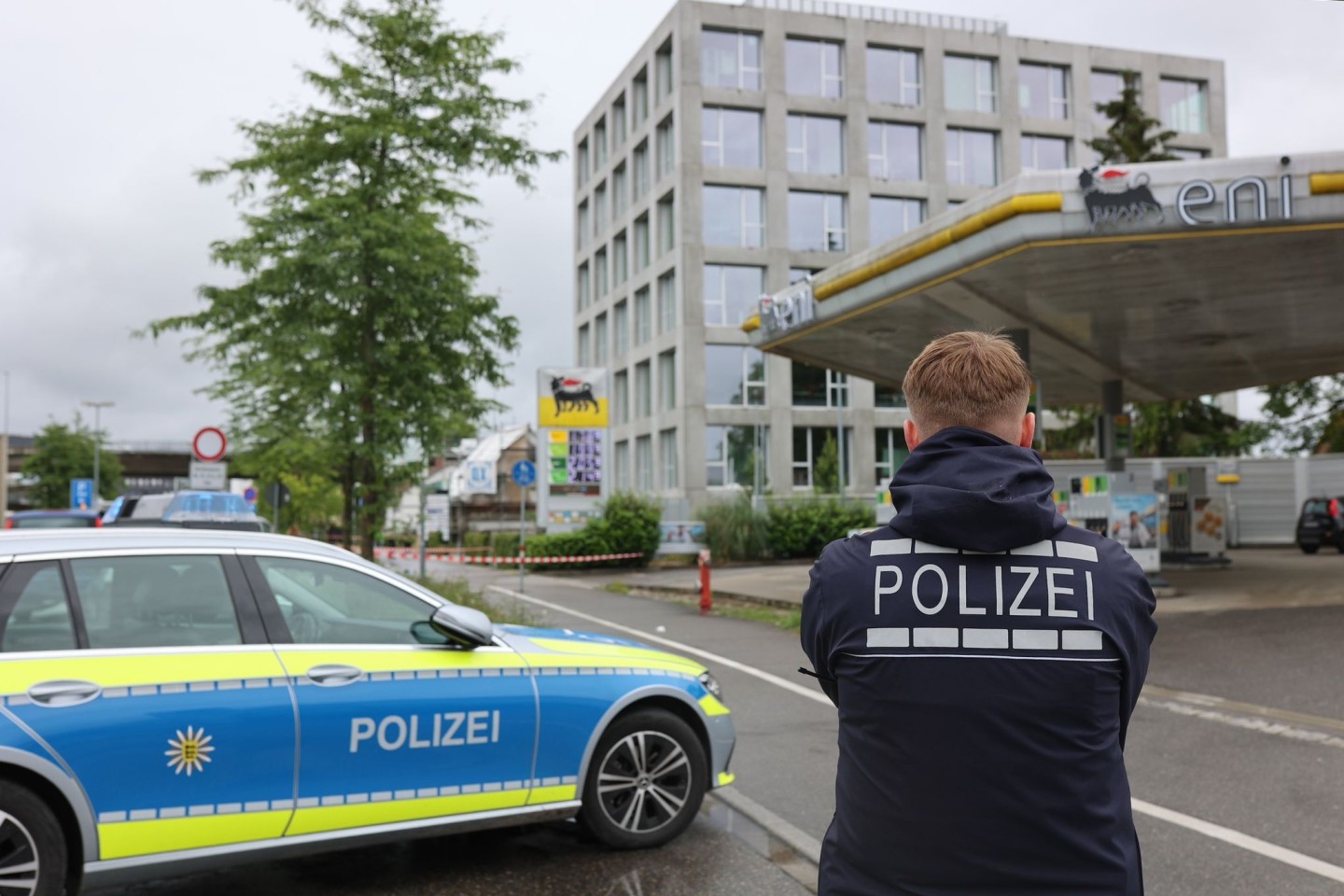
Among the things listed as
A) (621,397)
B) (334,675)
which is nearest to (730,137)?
(621,397)

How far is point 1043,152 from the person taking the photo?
4819 cm

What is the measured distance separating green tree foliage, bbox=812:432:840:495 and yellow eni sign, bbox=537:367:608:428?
28.0 ft

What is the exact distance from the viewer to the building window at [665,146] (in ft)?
148

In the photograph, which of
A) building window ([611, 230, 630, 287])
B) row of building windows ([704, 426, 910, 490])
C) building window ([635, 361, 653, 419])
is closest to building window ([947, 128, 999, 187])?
row of building windows ([704, 426, 910, 490])

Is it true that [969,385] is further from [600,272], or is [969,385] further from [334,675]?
[600,272]

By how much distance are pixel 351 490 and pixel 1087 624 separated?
15.7 meters

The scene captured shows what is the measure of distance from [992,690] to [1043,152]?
5018 cm

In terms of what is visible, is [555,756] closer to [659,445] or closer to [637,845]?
[637,845]

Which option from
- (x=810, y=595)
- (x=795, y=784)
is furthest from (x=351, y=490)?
(x=810, y=595)

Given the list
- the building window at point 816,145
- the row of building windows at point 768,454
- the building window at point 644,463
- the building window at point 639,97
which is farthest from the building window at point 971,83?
the building window at point 644,463

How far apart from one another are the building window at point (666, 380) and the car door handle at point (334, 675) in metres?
40.7

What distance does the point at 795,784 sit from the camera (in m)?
7.12

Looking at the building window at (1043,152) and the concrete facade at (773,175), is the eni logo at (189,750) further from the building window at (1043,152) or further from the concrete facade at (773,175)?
the building window at (1043,152)

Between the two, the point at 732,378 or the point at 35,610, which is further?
the point at 732,378
